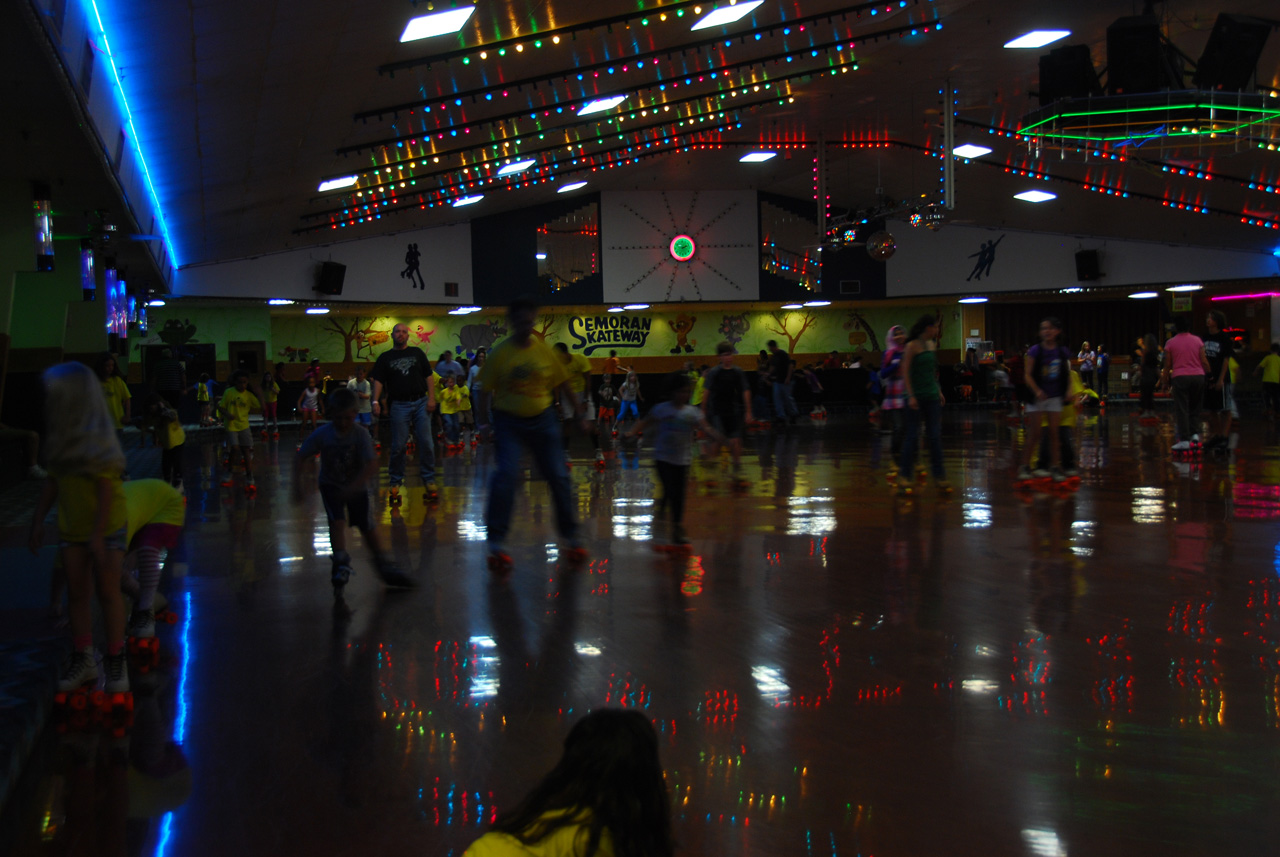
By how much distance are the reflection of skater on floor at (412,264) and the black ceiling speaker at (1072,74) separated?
17.1m

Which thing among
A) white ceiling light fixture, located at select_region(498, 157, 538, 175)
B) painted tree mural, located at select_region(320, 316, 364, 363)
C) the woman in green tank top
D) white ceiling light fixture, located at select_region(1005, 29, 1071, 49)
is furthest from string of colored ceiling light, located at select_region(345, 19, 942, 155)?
painted tree mural, located at select_region(320, 316, 364, 363)

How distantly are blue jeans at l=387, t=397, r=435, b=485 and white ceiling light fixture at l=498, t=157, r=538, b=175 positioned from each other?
10.7 metres

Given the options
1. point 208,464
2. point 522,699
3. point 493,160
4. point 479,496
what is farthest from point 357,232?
point 522,699

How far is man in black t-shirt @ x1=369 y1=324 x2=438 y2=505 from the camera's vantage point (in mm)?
8641

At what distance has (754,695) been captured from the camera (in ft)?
11.0

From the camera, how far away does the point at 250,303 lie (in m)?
25.0

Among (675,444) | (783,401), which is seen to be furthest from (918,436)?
(783,401)

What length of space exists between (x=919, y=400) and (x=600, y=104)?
327 inches

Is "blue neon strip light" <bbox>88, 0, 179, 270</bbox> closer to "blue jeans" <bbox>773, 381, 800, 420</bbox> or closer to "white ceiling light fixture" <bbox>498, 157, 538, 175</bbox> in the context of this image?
"white ceiling light fixture" <bbox>498, 157, 538, 175</bbox>

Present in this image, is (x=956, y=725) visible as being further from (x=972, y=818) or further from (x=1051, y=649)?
(x=1051, y=649)

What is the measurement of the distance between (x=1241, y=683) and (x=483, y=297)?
24219 mm

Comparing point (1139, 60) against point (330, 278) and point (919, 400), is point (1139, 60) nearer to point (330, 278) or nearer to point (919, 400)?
point (919, 400)

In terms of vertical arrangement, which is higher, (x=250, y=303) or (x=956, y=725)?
(x=250, y=303)

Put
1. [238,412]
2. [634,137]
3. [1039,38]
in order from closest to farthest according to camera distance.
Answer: [238,412], [1039,38], [634,137]
